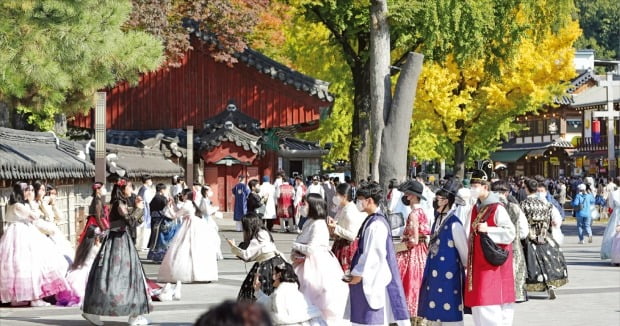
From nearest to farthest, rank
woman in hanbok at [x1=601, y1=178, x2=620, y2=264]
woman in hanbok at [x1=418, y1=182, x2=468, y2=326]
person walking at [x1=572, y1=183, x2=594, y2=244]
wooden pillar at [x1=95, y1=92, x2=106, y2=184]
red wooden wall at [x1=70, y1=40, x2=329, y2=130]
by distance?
woman in hanbok at [x1=418, y1=182, x2=468, y2=326]
wooden pillar at [x1=95, y1=92, x2=106, y2=184]
woman in hanbok at [x1=601, y1=178, x2=620, y2=264]
person walking at [x1=572, y1=183, x2=594, y2=244]
red wooden wall at [x1=70, y1=40, x2=329, y2=130]

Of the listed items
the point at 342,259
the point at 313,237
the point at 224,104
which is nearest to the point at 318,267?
the point at 313,237

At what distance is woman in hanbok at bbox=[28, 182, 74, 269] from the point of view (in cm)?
1634

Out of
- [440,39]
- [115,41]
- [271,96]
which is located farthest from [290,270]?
[271,96]

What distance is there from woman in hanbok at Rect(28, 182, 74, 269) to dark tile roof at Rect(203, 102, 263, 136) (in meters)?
23.7

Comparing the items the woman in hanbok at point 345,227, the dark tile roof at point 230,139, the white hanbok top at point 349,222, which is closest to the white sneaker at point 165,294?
the woman in hanbok at point 345,227

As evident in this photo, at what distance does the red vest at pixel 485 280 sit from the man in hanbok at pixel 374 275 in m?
0.69

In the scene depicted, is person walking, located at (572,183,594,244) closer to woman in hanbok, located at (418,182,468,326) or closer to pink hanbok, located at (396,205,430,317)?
pink hanbok, located at (396,205,430,317)

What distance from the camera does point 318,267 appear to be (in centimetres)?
1196

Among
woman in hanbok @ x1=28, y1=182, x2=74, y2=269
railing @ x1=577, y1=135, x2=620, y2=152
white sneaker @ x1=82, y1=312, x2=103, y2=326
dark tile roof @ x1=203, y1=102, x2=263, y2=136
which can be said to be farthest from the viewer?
railing @ x1=577, y1=135, x2=620, y2=152

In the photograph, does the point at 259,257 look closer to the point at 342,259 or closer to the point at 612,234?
the point at 342,259

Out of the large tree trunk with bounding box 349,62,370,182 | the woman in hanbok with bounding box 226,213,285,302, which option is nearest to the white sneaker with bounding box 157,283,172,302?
the woman in hanbok with bounding box 226,213,285,302

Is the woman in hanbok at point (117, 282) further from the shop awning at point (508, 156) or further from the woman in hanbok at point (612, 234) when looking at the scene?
the shop awning at point (508, 156)

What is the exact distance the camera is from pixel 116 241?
14.0 m

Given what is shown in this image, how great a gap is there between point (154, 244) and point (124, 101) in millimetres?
20522
